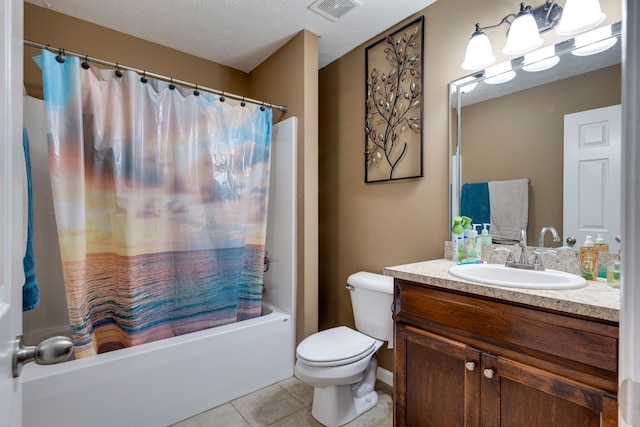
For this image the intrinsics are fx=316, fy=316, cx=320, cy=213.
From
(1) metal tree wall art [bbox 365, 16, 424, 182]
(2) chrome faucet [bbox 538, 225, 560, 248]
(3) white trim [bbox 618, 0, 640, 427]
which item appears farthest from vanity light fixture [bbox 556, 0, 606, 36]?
A: (3) white trim [bbox 618, 0, 640, 427]

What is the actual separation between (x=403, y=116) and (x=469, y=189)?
0.62m

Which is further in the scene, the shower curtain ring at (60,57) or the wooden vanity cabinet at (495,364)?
the shower curtain ring at (60,57)

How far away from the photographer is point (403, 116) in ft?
6.51

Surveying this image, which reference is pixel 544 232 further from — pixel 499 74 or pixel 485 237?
pixel 499 74

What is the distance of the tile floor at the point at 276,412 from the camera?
A: 1.69m

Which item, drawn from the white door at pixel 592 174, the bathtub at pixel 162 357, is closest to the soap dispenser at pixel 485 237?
the white door at pixel 592 174

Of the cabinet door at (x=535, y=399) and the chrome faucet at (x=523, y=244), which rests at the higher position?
the chrome faucet at (x=523, y=244)

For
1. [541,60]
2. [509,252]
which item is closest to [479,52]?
[541,60]

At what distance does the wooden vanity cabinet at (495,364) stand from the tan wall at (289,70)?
92 cm

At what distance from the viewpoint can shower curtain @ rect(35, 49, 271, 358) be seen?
158cm

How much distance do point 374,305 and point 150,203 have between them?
1.41 meters

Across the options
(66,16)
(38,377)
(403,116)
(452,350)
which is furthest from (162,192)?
(452,350)

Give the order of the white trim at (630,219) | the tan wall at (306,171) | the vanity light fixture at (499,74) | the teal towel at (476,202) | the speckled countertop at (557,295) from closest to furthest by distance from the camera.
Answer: the white trim at (630,219), the speckled countertop at (557,295), the vanity light fixture at (499,74), the teal towel at (476,202), the tan wall at (306,171)

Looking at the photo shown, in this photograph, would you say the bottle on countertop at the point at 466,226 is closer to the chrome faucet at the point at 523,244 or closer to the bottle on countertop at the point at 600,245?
the chrome faucet at the point at 523,244
